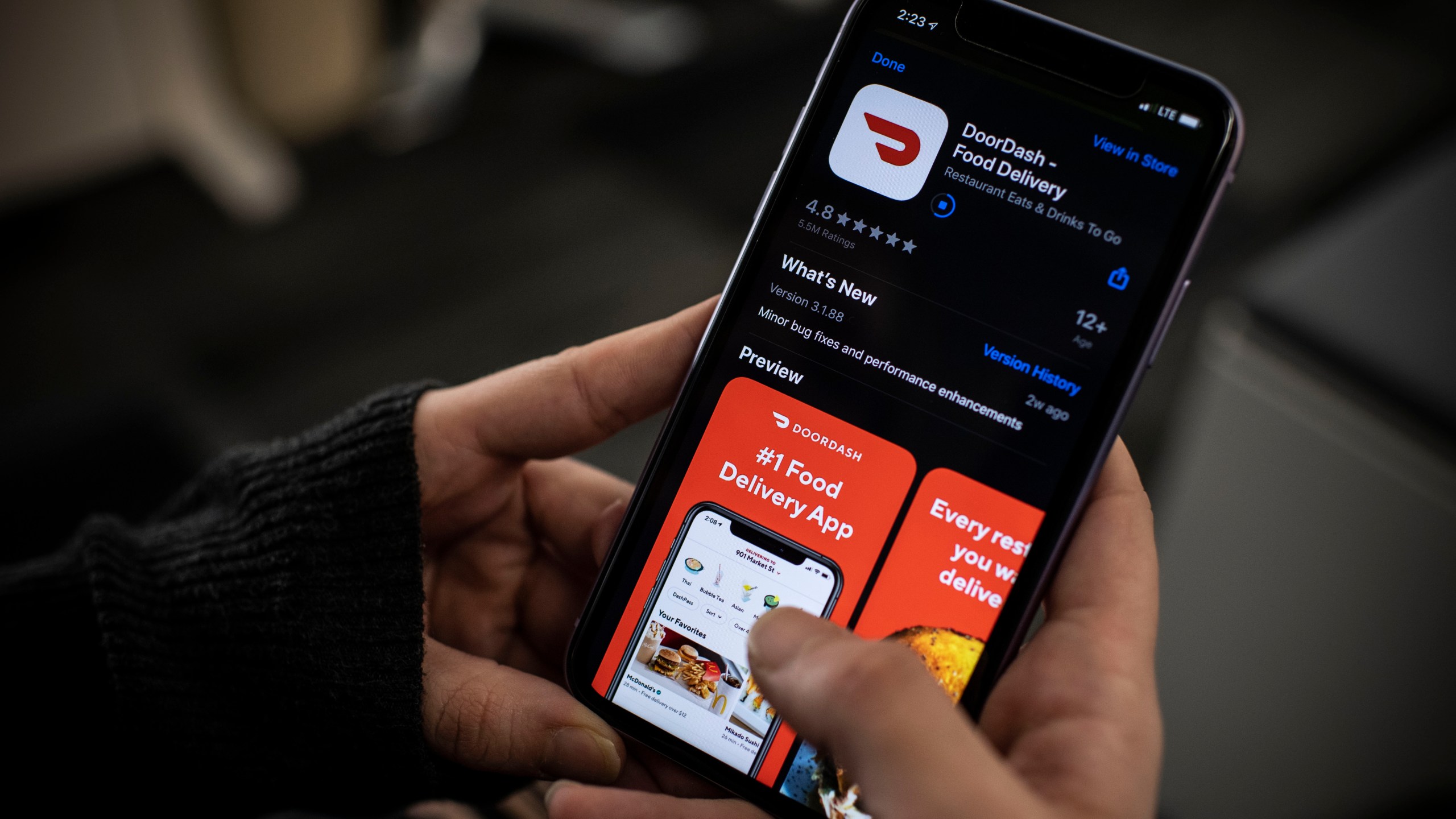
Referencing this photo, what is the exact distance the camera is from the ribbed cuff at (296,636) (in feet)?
1.88

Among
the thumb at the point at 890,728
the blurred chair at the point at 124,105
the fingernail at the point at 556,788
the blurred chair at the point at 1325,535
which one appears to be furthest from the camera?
the blurred chair at the point at 124,105

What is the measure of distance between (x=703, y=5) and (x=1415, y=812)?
193 centimetres

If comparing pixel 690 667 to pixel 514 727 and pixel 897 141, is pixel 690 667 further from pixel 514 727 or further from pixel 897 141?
pixel 897 141

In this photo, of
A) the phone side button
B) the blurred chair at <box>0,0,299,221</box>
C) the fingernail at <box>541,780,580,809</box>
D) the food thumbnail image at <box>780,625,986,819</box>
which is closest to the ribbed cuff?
the fingernail at <box>541,780,580,809</box>

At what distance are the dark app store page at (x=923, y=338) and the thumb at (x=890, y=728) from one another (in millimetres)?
132

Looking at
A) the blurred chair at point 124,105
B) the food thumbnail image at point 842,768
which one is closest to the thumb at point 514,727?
the food thumbnail image at point 842,768

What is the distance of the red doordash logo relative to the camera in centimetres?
57

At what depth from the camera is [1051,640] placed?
0.49m

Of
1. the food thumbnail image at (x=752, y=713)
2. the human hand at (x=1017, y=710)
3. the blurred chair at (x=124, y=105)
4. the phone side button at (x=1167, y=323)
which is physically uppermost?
the phone side button at (x=1167, y=323)

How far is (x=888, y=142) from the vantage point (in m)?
0.57

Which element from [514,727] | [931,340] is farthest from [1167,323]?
[514,727]

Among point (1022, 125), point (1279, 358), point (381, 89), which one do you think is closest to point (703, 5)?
point (381, 89)

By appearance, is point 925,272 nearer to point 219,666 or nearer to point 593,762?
point 593,762

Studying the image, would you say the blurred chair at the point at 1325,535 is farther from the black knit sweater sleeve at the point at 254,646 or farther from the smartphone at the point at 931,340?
the black knit sweater sleeve at the point at 254,646
